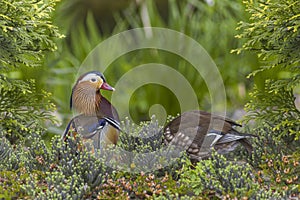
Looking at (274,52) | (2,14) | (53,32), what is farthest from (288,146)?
(2,14)

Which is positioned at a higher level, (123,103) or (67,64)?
(67,64)

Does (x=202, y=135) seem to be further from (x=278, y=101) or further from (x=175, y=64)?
(x=175, y=64)

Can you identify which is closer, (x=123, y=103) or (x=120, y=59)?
(x=123, y=103)

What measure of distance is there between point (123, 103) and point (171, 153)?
258 centimetres

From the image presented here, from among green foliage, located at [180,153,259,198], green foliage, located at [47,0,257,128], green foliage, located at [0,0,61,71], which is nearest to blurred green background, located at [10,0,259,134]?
green foliage, located at [47,0,257,128]

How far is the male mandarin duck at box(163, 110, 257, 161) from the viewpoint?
3594mm

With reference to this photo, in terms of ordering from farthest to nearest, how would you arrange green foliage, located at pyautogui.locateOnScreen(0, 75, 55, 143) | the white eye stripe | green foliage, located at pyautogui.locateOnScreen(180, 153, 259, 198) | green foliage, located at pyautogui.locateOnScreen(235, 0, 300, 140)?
green foliage, located at pyautogui.locateOnScreen(0, 75, 55, 143)
green foliage, located at pyautogui.locateOnScreen(235, 0, 300, 140)
the white eye stripe
green foliage, located at pyautogui.locateOnScreen(180, 153, 259, 198)

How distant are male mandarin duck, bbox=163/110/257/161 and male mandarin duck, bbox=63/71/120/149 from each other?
0.41m

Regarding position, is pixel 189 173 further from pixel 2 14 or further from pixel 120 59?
pixel 120 59

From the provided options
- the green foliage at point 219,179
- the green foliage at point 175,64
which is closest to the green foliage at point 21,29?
the green foliage at point 219,179

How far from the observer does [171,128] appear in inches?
146

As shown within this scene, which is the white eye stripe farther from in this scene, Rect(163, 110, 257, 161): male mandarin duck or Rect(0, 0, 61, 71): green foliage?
Rect(163, 110, 257, 161): male mandarin duck

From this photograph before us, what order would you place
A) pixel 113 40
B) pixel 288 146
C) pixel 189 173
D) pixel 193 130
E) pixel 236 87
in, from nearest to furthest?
pixel 189 173 → pixel 193 130 → pixel 288 146 → pixel 236 87 → pixel 113 40

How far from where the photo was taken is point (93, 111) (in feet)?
11.5
